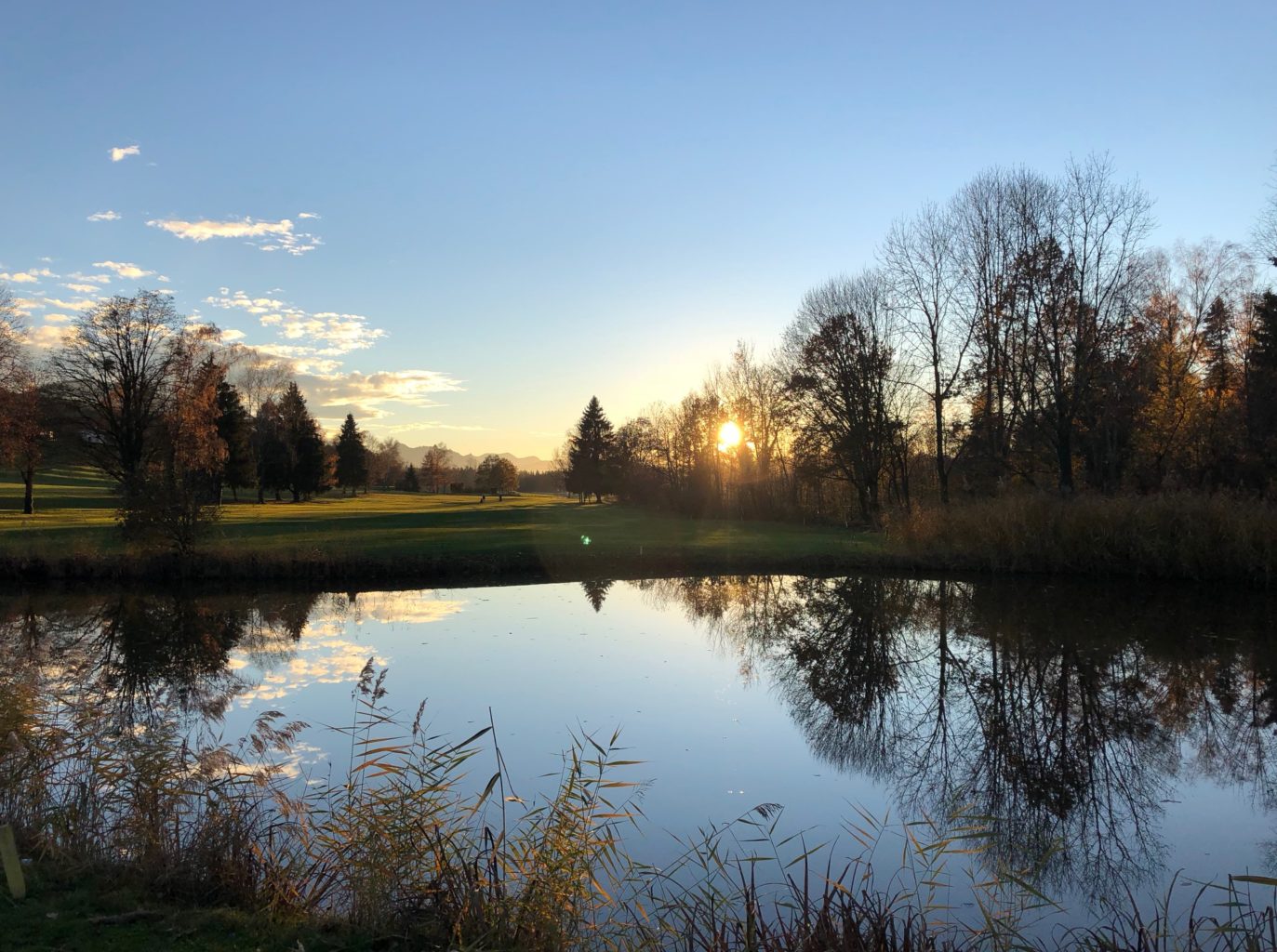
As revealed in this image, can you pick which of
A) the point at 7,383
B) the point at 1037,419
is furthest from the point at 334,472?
the point at 1037,419

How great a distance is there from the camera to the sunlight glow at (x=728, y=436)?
5425cm

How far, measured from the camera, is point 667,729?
10.2 metres

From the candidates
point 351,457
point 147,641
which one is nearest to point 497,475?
point 351,457

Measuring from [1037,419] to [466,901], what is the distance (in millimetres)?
32087

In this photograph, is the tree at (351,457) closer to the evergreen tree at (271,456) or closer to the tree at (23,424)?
the evergreen tree at (271,456)

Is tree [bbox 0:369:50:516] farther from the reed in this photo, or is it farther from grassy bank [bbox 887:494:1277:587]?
grassy bank [bbox 887:494:1277:587]

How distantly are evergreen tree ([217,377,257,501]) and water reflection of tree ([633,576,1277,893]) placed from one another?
142 feet

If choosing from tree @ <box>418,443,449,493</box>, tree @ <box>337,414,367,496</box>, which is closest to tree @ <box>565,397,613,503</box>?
tree @ <box>337,414,367,496</box>

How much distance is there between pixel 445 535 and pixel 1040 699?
85.3 ft

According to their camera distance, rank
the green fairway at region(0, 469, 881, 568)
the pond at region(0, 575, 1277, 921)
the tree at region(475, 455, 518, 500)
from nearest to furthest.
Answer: the pond at region(0, 575, 1277, 921), the green fairway at region(0, 469, 881, 568), the tree at region(475, 455, 518, 500)

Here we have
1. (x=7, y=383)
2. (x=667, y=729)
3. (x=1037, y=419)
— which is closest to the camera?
(x=667, y=729)

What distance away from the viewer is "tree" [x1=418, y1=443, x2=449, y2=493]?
102m

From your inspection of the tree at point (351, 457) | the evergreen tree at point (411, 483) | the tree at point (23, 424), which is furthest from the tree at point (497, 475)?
the tree at point (23, 424)

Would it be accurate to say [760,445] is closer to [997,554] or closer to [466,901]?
[997,554]
